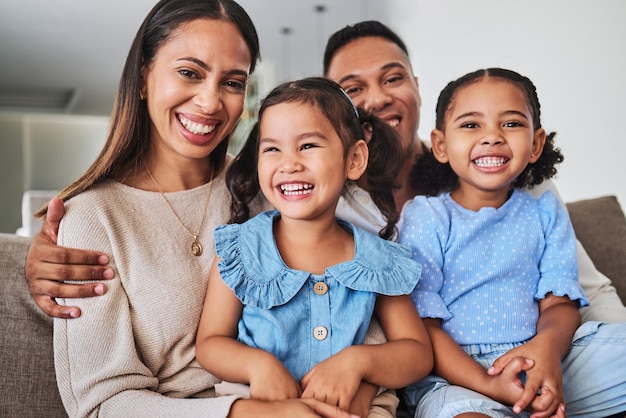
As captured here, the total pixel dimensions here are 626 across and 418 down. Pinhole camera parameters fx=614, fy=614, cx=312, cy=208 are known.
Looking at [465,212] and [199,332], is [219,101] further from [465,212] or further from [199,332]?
[465,212]

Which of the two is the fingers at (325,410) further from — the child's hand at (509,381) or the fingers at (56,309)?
the fingers at (56,309)

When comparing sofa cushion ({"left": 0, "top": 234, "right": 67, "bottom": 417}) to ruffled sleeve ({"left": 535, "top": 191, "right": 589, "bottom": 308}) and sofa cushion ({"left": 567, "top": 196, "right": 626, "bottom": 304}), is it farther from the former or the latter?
sofa cushion ({"left": 567, "top": 196, "right": 626, "bottom": 304})

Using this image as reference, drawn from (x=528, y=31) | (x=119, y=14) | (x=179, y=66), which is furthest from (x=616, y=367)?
(x=119, y=14)

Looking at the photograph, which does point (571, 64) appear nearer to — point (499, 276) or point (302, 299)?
point (499, 276)

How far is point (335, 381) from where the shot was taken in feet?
3.88

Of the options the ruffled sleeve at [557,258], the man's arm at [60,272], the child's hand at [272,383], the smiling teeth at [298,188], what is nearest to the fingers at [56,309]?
the man's arm at [60,272]

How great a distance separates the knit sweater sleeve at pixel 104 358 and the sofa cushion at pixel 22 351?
0.12 metres

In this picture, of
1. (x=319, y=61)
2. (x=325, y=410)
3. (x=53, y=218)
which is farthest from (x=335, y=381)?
(x=319, y=61)

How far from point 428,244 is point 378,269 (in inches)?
9.5

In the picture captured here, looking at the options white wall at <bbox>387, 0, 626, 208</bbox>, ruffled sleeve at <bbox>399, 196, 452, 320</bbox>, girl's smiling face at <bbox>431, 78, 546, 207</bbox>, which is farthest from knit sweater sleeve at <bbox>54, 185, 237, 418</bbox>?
white wall at <bbox>387, 0, 626, 208</bbox>

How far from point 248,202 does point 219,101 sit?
0.30 m

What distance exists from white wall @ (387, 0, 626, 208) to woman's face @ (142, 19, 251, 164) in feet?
9.13

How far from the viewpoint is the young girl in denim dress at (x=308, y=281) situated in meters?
1.25

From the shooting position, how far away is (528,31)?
4.48m
